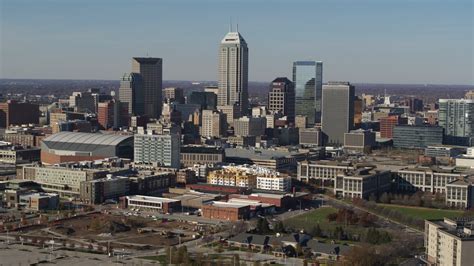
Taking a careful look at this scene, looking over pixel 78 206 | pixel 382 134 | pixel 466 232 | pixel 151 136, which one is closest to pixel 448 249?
pixel 466 232

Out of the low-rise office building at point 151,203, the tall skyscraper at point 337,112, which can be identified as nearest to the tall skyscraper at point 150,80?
the tall skyscraper at point 337,112

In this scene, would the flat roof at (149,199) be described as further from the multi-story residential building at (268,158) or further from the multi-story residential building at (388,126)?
the multi-story residential building at (388,126)

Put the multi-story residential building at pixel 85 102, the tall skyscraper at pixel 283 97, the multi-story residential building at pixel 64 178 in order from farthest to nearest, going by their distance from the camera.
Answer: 1. the multi-story residential building at pixel 85 102
2. the tall skyscraper at pixel 283 97
3. the multi-story residential building at pixel 64 178

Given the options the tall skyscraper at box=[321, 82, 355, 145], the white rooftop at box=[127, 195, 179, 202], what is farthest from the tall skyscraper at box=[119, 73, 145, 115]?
the white rooftop at box=[127, 195, 179, 202]

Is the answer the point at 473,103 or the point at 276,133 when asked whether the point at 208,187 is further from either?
the point at 473,103

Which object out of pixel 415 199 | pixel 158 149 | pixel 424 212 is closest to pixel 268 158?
pixel 158 149

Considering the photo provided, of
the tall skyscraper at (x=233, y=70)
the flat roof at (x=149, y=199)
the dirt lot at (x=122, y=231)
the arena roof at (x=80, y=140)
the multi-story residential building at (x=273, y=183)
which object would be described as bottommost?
the dirt lot at (x=122, y=231)

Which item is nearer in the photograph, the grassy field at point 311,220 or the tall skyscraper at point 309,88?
the grassy field at point 311,220

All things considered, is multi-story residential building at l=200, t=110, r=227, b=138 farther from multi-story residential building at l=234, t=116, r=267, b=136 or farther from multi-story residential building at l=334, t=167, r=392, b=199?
multi-story residential building at l=334, t=167, r=392, b=199
